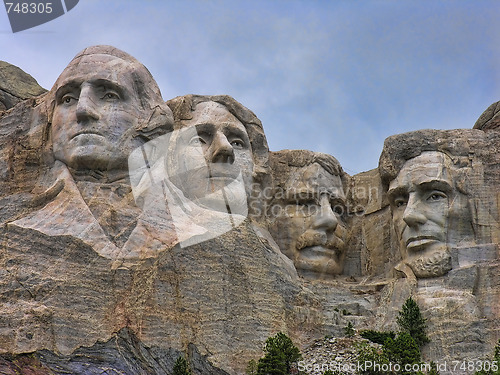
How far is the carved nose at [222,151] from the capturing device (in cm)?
2964

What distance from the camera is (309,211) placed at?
3119 cm

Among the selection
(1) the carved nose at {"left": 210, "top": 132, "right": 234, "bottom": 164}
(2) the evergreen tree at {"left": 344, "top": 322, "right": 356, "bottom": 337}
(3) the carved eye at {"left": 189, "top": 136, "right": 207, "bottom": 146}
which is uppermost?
(3) the carved eye at {"left": 189, "top": 136, "right": 207, "bottom": 146}

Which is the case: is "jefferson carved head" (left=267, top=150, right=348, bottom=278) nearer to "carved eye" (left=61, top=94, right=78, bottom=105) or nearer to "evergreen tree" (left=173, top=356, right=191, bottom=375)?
"carved eye" (left=61, top=94, right=78, bottom=105)

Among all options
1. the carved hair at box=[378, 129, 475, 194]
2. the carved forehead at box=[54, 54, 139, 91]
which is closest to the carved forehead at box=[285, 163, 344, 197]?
the carved hair at box=[378, 129, 475, 194]

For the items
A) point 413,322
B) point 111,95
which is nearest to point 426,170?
point 413,322

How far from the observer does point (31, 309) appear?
85.7ft

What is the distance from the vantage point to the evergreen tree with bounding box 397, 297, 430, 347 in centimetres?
2802

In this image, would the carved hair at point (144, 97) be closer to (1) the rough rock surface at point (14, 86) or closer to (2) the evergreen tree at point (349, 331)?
(1) the rough rock surface at point (14, 86)

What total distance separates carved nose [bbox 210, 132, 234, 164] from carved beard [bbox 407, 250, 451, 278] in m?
3.96

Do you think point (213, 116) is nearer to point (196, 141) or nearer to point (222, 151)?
point (196, 141)

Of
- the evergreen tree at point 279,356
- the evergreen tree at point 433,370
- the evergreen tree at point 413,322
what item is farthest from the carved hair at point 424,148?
the evergreen tree at point 279,356

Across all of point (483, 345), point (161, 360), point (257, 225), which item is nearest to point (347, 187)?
point (257, 225)

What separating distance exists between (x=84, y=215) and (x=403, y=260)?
245 inches

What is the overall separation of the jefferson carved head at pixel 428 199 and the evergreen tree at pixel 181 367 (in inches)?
209
